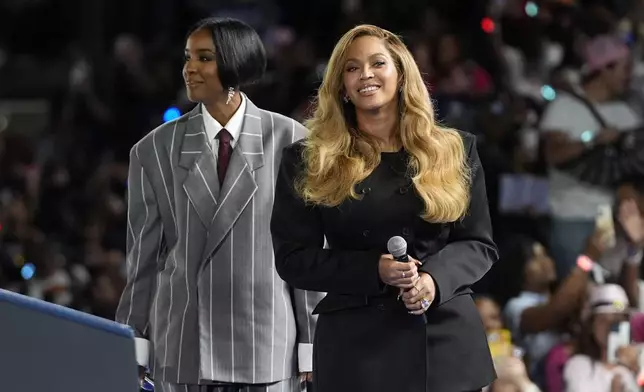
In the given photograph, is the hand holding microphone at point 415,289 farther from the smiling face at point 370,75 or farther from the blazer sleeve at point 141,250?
the blazer sleeve at point 141,250

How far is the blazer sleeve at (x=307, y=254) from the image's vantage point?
3549 mm

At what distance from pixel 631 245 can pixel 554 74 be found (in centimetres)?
114

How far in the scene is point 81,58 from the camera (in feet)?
34.2

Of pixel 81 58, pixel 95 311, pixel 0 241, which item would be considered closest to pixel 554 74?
pixel 95 311

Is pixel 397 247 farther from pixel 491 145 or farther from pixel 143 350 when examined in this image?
pixel 491 145

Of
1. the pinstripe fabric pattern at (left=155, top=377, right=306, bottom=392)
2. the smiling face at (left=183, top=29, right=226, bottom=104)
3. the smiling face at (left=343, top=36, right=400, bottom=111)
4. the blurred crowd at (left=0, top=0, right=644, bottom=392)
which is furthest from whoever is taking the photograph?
the blurred crowd at (left=0, top=0, right=644, bottom=392)

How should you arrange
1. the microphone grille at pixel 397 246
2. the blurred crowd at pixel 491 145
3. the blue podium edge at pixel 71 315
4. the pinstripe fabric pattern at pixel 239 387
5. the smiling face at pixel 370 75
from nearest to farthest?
the blue podium edge at pixel 71 315, the microphone grille at pixel 397 246, the smiling face at pixel 370 75, the pinstripe fabric pattern at pixel 239 387, the blurred crowd at pixel 491 145

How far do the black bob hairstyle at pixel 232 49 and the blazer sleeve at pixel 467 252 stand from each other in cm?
82

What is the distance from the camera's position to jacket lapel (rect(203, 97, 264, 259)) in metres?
4.15

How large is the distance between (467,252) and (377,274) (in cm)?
26

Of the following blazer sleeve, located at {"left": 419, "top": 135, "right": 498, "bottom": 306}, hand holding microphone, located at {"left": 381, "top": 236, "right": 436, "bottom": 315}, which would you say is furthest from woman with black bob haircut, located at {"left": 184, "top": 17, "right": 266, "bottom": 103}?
hand holding microphone, located at {"left": 381, "top": 236, "right": 436, "bottom": 315}

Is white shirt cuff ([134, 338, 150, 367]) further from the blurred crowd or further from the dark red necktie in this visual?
the blurred crowd

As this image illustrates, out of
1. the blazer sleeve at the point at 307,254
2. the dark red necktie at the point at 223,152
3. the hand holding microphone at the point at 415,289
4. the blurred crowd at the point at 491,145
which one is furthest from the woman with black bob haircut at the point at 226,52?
the blurred crowd at the point at 491,145

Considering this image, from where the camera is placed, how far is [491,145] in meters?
7.13
